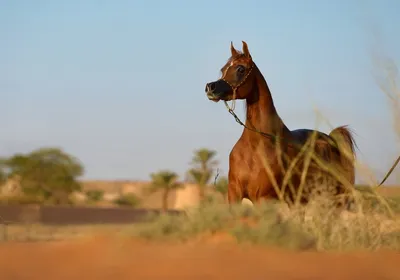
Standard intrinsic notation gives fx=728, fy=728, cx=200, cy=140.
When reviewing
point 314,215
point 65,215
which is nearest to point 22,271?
point 314,215

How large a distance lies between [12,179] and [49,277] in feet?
142

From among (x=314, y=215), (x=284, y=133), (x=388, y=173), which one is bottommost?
(x=314, y=215)

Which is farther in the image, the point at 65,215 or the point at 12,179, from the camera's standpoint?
the point at 12,179

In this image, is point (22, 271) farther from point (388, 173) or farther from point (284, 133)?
point (284, 133)

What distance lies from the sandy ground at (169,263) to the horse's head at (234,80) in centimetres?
457

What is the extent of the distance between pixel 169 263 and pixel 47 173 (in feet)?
138

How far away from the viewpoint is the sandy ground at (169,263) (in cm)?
403

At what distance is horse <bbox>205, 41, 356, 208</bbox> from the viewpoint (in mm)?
8969

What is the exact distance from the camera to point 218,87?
30.8 feet

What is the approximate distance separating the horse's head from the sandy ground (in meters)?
4.57

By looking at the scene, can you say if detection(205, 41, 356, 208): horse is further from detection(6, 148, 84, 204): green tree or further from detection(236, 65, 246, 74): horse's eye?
detection(6, 148, 84, 204): green tree

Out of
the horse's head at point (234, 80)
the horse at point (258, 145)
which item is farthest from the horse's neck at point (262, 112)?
the horse's head at point (234, 80)

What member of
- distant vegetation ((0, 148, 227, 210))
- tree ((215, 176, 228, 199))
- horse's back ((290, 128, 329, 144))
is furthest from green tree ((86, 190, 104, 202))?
horse's back ((290, 128, 329, 144))

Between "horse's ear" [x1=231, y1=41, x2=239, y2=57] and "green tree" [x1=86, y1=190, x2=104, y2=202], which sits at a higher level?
"green tree" [x1=86, y1=190, x2=104, y2=202]
